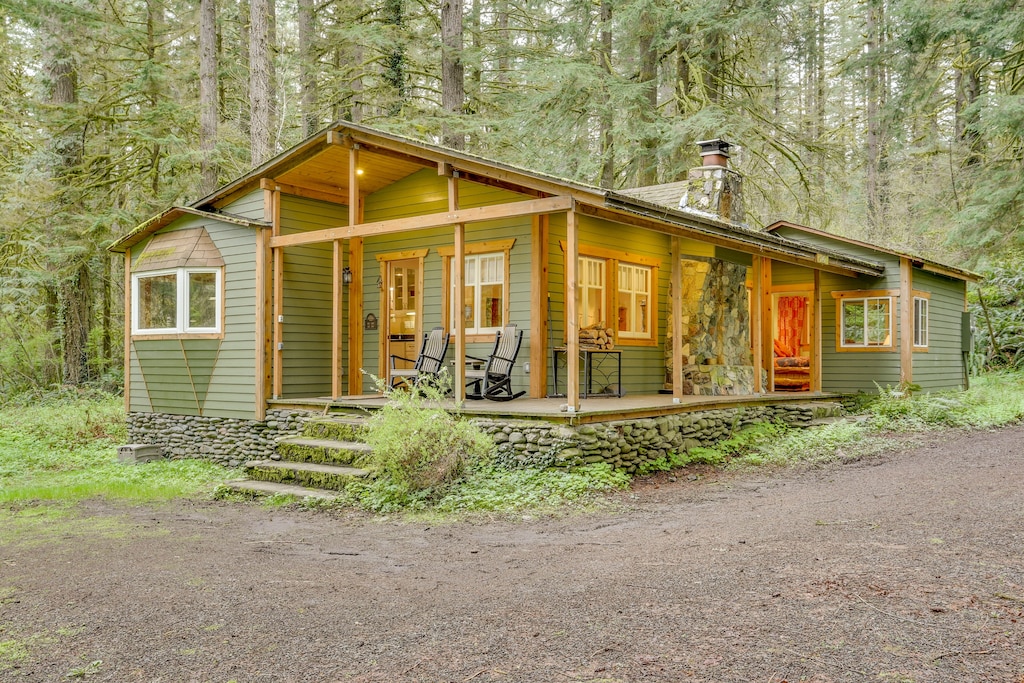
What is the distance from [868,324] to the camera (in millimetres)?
13461

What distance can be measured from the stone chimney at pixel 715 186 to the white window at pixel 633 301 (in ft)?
5.53

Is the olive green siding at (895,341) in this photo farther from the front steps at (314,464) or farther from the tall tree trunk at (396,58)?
the front steps at (314,464)

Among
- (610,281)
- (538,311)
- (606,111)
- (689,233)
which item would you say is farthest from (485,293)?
(606,111)

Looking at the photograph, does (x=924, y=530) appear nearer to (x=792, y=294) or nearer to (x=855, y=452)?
(x=855, y=452)

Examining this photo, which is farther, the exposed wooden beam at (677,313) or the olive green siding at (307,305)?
the olive green siding at (307,305)

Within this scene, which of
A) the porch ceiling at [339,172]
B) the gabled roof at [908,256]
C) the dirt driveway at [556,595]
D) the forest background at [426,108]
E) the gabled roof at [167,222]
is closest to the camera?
the dirt driveway at [556,595]

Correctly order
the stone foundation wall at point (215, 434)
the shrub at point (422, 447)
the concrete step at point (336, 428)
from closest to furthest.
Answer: the shrub at point (422, 447), the concrete step at point (336, 428), the stone foundation wall at point (215, 434)

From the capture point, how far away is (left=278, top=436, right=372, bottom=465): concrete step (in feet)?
27.1

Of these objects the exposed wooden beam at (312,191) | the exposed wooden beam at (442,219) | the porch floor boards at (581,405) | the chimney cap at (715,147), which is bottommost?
the porch floor boards at (581,405)

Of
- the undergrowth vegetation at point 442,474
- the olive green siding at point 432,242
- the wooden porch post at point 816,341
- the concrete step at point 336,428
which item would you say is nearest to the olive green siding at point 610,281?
the olive green siding at point 432,242

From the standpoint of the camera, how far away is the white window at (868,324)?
13.3 metres

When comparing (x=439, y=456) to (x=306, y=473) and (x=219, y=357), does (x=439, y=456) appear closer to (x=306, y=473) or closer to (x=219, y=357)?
(x=306, y=473)

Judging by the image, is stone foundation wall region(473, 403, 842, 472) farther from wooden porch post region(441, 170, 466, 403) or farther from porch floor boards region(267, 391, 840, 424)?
wooden porch post region(441, 170, 466, 403)

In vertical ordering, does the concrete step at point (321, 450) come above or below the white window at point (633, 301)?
below
